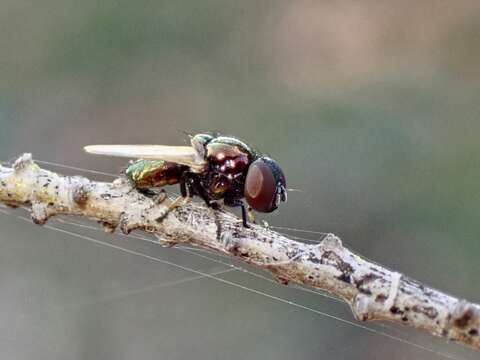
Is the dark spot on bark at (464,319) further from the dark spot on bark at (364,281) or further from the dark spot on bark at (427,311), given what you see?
the dark spot on bark at (364,281)

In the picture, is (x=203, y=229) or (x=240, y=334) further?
(x=240, y=334)

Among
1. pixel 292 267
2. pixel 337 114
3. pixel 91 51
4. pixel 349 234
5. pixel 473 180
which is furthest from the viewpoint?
pixel 91 51

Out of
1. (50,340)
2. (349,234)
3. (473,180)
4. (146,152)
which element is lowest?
(50,340)

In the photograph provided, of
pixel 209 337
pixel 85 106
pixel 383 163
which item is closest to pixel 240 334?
pixel 209 337

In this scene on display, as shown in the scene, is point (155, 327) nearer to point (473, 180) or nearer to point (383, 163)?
point (383, 163)

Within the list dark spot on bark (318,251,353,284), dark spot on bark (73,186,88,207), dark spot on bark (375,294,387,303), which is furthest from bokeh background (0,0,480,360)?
dark spot on bark (375,294,387,303)

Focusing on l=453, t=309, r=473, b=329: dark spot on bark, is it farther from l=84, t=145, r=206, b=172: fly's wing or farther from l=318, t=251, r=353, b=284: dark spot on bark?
l=84, t=145, r=206, b=172: fly's wing
